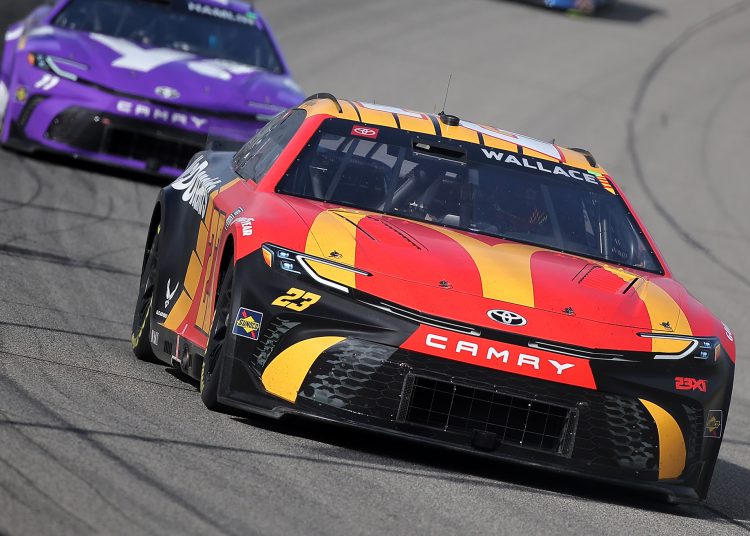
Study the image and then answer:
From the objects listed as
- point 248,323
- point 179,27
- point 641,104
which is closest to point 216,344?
point 248,323

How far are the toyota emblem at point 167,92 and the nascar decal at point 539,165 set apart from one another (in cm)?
565

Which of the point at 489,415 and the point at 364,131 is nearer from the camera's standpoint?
the point at 489,415

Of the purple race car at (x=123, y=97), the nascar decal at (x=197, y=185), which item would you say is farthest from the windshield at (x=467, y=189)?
the purple race car at (x=123, y=97)

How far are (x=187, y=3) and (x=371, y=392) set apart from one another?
29.2ft

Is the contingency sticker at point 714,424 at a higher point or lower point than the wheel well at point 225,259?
lower

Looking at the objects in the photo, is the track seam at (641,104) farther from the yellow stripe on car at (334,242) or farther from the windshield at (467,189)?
the yellow stripe on car at (334,242)

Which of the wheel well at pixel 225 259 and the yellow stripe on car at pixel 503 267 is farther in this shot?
the wheel well at pixel 225 259

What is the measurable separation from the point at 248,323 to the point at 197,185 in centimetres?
188

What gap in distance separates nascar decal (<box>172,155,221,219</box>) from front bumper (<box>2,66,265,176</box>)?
14.1ft

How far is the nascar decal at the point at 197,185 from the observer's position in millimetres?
7364

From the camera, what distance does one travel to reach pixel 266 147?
24.5ft

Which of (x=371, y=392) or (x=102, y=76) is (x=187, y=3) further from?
(x=371, y=392)

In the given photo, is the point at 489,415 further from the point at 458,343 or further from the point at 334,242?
the point at 334,242

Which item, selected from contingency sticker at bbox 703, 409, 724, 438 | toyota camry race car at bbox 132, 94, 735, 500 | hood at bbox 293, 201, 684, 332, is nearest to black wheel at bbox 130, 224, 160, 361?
toyota camry race car at bbox 132, 94, 735, 500
